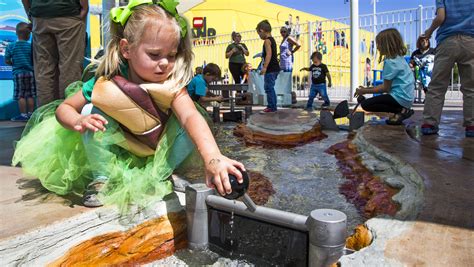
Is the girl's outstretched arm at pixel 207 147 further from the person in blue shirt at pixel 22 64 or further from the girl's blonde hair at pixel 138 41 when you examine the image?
the person in blue shirt at pixel 22 64

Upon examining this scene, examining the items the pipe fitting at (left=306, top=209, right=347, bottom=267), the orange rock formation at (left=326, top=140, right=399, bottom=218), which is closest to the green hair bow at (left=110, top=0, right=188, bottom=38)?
the pipe fitting at (left=306, top=209, right=347, bottom=267)

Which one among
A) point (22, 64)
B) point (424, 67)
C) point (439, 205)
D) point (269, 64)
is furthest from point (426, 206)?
point (424, 67)

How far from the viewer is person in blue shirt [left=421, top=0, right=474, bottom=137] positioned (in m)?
3.38

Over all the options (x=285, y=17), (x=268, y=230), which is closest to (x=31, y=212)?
(x=268, y=230)

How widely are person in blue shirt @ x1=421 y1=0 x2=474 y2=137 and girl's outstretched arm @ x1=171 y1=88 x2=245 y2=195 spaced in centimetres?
261

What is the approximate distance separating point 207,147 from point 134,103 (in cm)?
50

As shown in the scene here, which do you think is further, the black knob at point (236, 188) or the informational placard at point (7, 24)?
the informational placard at point (7, 24)

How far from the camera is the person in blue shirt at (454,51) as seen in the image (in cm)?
338

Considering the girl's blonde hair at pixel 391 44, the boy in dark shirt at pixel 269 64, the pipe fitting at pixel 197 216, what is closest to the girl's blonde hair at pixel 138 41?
the pipe fitting at pixel 197 216

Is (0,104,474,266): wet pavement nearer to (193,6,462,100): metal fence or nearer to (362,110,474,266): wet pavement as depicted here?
(362,110,474,266): wet pavement

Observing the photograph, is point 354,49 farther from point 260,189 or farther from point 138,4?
point 138,4

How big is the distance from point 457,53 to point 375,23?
7.50 m

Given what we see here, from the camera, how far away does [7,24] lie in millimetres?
6340

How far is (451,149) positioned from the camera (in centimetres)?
291
